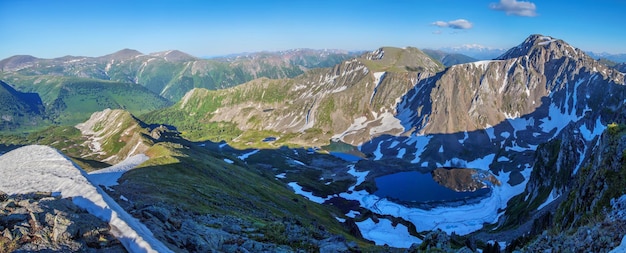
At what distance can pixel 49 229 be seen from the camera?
19703mm

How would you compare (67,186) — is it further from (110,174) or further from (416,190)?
(416,190)

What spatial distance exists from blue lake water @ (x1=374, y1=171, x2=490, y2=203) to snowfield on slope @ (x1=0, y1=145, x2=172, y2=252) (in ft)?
469

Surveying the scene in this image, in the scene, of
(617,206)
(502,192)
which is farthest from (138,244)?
(502,192)

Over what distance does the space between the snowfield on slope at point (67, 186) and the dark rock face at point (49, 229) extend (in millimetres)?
738

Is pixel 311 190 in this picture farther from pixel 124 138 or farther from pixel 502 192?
pixel 124 138

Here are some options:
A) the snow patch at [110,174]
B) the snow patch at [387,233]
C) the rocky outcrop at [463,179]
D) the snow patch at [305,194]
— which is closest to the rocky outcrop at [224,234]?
the snow patch at [110,174]

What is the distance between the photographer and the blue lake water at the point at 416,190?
531 ft

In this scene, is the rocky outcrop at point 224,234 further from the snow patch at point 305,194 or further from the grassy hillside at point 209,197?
the snow patch at point 305,194

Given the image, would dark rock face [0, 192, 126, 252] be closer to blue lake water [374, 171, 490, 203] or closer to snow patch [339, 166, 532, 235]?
snow patch [339, 166, 532, 235]

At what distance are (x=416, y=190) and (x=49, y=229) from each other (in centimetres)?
16681

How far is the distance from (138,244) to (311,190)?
136068 mm

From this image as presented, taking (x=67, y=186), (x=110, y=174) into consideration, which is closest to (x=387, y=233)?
(x=110, y=174)

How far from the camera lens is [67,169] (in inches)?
1177

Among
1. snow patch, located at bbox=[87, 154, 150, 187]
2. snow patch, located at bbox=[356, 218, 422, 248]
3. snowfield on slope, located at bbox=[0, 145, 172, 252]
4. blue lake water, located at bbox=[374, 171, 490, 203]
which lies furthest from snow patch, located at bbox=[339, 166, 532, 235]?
snowfield on slope, located at bbox=[0, 145, 172, 252]
